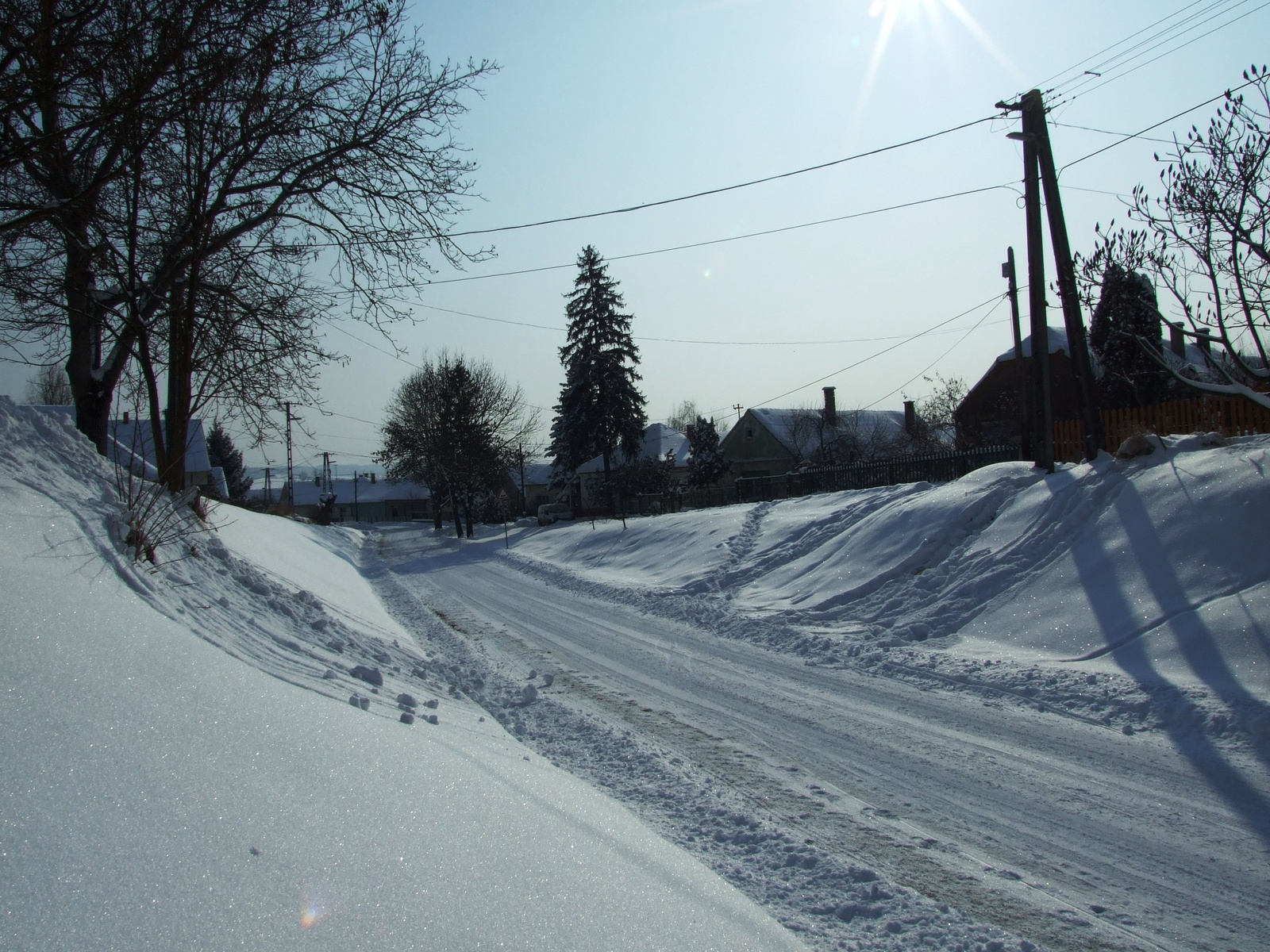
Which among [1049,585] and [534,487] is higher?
[534,487]

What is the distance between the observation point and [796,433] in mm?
51938

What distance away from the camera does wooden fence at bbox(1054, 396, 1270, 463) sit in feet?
48.2

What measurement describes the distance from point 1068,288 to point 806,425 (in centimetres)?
3905

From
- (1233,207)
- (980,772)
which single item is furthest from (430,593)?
(1233,207)

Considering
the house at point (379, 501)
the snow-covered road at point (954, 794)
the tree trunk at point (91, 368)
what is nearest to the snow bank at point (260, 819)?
the snow-covered road at point (954, 794)

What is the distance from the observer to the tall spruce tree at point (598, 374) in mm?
41656

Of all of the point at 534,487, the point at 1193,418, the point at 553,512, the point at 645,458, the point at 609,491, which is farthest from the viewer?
the point at 534,487

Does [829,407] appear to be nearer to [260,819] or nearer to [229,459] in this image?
[229,459]

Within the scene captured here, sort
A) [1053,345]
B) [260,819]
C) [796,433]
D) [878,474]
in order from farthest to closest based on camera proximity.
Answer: [796,433], [1053,345], [878,474], [260,819]

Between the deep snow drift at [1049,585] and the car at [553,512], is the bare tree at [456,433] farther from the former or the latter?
the deep snow drift at [1049,585]

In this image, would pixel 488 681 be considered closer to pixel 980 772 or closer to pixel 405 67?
pixel 980 772

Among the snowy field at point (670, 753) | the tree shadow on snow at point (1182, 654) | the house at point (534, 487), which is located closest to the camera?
the snowy field at point (670, 753)

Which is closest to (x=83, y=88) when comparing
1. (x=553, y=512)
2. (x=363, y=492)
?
(x=553, y=512)

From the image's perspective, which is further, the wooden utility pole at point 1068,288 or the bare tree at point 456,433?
the bare tree at point 456,433
